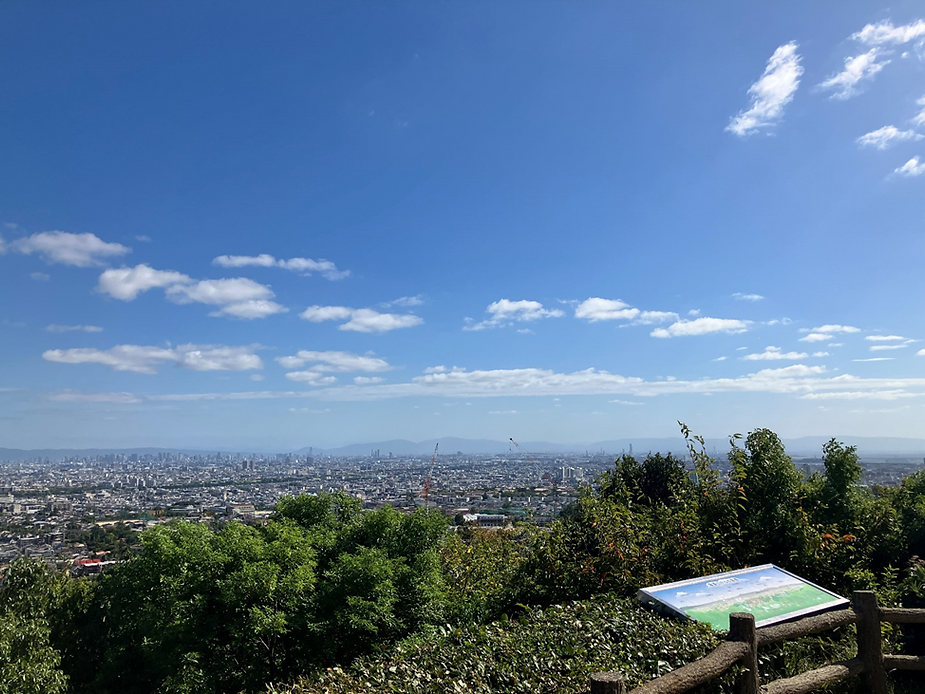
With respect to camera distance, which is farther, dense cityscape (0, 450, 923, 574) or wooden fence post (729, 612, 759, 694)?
dense cityscape (0, 450, 923, 574)

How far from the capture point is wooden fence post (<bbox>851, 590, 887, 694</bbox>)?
360 centimetres

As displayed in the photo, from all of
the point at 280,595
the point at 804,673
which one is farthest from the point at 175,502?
the point at 804,673

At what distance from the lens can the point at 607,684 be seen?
199cm

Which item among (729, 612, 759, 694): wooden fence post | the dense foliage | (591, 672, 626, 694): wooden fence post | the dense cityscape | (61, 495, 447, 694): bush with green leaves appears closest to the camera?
(591, 672, 626, 694): wooden fence post

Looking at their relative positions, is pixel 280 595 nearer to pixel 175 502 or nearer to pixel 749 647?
pixel 749 647

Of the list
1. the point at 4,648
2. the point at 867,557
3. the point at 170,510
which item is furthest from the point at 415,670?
the point at 170,510

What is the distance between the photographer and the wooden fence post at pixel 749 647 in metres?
2.97

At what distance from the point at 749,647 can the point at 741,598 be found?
95cm

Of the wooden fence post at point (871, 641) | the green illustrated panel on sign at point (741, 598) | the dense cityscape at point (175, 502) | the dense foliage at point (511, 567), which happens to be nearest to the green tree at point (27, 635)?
the dense foliage at point (511, 567)

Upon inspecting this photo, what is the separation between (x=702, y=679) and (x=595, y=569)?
109 inches

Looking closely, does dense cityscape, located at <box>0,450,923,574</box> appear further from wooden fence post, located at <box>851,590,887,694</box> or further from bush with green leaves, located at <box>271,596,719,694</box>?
wooden fence post, located at <box>851,590,887,694</box>

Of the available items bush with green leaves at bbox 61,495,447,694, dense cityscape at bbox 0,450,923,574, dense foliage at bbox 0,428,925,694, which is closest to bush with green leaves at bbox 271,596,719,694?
dense foliage at bbox 0,428,925,694

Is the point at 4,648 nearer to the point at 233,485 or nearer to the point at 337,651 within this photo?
the point at 337,651

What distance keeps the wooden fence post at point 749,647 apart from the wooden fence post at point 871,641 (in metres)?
1.20
